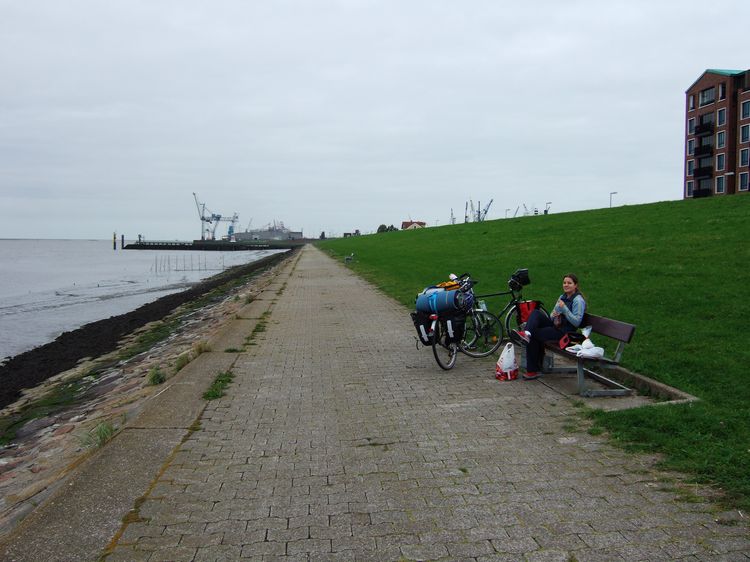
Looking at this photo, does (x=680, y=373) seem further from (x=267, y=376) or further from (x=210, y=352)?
(x=210, y=352)

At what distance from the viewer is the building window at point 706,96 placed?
189ft

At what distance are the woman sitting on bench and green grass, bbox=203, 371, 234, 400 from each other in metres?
3.57

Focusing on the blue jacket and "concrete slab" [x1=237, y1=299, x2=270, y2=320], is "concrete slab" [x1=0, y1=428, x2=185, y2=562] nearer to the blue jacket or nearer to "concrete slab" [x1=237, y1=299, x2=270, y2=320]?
the blue jacket

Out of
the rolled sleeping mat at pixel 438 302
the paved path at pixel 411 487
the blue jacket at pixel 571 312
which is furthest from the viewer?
the rolled sleeping mat at pixel 438 302

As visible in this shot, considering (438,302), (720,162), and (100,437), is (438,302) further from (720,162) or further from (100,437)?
(720,162)

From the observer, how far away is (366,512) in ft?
12.1

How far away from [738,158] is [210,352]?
2314 inches

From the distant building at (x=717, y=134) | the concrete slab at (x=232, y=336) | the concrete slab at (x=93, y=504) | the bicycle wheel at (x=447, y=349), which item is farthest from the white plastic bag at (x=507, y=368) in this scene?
the distant building at (x=717, y=134)

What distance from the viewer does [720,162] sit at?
184 feet

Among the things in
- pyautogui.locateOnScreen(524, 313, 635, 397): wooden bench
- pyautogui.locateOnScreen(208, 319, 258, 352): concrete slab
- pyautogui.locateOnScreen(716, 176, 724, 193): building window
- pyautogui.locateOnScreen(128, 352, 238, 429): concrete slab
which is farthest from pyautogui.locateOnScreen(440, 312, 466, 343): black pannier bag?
pyautogui.locateOnScreen(716, 176, 724, 193): building window

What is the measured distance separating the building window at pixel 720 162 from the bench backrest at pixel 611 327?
58461mm

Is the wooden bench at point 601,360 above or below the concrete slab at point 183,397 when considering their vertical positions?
above

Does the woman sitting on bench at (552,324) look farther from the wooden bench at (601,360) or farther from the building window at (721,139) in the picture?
the building window at (721,139)

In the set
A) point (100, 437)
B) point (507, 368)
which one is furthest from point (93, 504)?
point (507, 368)
